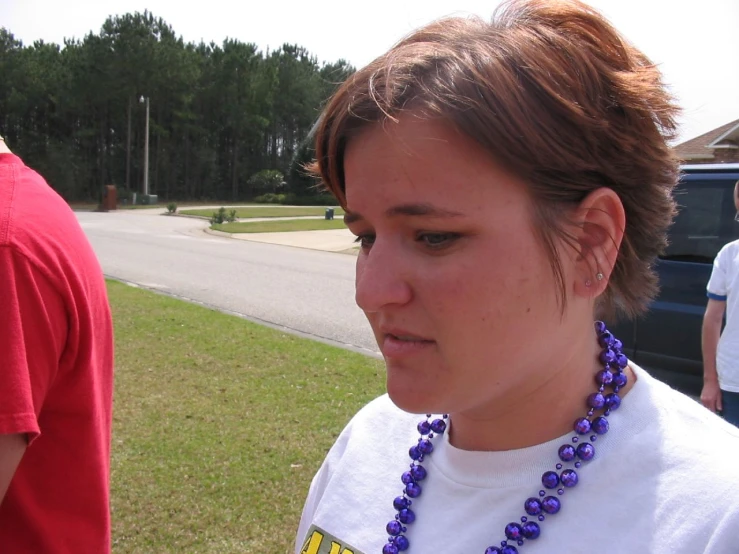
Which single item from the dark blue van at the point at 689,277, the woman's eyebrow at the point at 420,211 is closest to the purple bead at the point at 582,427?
the woman's eyebrow at the point at 420,211

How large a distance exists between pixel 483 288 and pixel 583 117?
30 cm

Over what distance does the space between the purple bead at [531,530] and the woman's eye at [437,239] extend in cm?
48

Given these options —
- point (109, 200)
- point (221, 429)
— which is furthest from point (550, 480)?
point (109, 200)

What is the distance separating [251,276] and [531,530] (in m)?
13.2

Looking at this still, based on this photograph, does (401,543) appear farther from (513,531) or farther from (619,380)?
(619,380)

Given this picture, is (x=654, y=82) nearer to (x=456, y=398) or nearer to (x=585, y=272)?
(x=585, y=272)

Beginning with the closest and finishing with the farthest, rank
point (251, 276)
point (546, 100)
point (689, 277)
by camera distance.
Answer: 1. point (546, 100)
2. point (689, 277)
3. point (251, 276)

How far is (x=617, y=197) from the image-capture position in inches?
45.1

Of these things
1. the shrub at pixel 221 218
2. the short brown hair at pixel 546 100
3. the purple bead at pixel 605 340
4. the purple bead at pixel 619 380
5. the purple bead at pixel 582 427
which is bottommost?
the shrub at pixel 221 218

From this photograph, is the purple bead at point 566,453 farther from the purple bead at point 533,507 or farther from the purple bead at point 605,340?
the purple bead at point 605,340

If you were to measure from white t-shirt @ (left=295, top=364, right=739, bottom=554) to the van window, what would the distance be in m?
4.58

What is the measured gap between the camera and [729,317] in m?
3.70

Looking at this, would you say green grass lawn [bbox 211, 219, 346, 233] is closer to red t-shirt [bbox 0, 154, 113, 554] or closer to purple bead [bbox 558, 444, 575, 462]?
red t-shirt [bbox 0, 154, 113, 554]

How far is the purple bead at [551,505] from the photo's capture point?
3.75 feet
